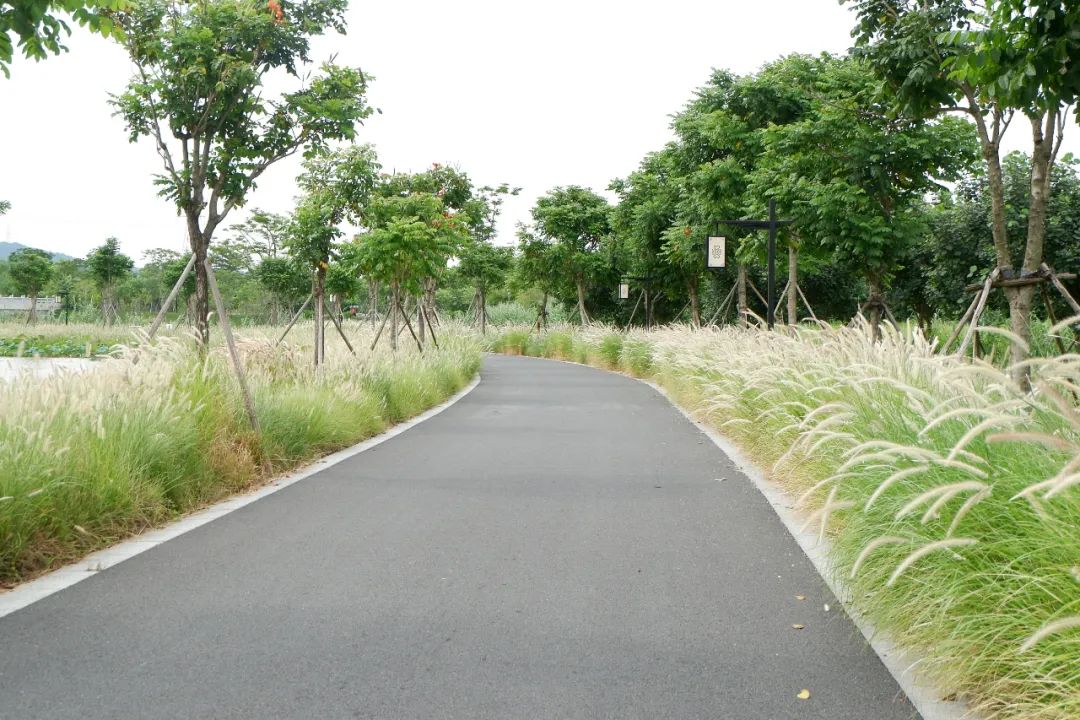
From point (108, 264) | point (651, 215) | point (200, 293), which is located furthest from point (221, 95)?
point (108, 264)

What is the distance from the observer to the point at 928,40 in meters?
8.32

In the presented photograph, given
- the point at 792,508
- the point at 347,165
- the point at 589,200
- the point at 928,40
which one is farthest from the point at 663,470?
the point at 589,200

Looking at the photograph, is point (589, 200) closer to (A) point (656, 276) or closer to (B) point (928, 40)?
(A) point (656, 276)

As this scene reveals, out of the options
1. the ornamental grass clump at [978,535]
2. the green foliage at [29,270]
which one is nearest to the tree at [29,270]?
the green foliage at [29,270]

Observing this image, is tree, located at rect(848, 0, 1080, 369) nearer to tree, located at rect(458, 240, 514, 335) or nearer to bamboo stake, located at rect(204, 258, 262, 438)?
bamboo stake, located at rect(204, 258, 262, 438)

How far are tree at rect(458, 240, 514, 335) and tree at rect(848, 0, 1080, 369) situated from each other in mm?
30946

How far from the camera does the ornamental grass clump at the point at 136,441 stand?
17.4ft

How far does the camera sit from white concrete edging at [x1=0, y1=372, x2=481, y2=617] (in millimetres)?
4713

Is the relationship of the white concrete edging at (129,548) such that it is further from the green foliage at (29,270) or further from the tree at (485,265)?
the green foliage at (29,270)

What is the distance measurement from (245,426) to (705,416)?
738 centimetres

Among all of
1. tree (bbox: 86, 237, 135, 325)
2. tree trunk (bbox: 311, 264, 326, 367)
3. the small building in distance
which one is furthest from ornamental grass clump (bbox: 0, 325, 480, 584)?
the small building in distance

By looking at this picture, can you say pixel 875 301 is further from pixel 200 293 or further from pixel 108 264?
pixel 108 264

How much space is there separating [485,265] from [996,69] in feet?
119

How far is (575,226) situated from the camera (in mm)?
37375
